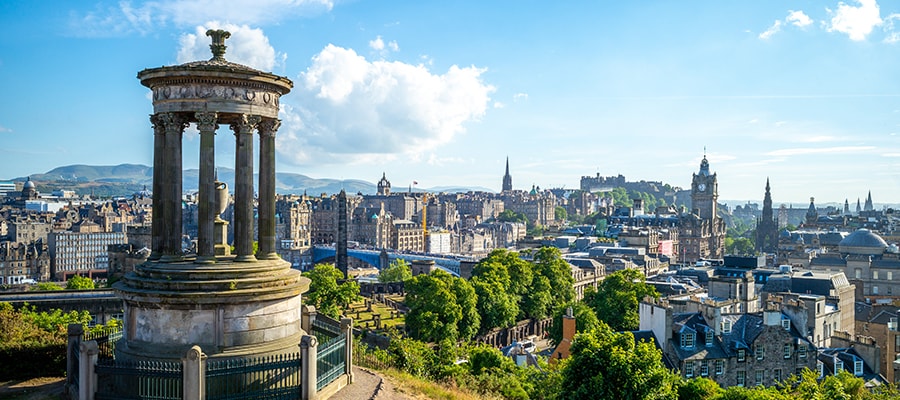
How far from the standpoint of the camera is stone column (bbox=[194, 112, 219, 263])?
779 inches

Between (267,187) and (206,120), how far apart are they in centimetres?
266

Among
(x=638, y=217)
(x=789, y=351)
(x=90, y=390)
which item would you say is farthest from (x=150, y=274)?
(x=638, y=217)

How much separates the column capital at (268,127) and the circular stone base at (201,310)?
4.08 m

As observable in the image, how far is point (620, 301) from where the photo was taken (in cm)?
6353

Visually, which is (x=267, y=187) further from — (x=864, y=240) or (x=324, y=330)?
(x=864, y=240)

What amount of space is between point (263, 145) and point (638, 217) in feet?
525

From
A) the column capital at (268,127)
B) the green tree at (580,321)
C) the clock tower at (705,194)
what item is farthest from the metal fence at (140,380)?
the clock tower at (705,194)

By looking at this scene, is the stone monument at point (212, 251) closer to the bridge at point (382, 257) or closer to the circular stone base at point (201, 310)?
the circular stone base at point (201, 310)

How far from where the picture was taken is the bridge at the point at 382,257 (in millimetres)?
133750

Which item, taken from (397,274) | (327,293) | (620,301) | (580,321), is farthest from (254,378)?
(397,274)

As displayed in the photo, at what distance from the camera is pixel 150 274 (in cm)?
1911

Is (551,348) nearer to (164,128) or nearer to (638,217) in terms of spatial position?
(164,128)

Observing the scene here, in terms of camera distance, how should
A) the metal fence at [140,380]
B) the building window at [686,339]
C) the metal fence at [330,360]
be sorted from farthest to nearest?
the building window at [686,339]
the metal fence at [330,360]
the metal fence at [140,380]

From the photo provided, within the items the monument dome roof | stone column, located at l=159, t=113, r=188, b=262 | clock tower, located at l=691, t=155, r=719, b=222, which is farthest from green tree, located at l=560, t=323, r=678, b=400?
clock tower, located at l=691, t=155, r=719, b=222
